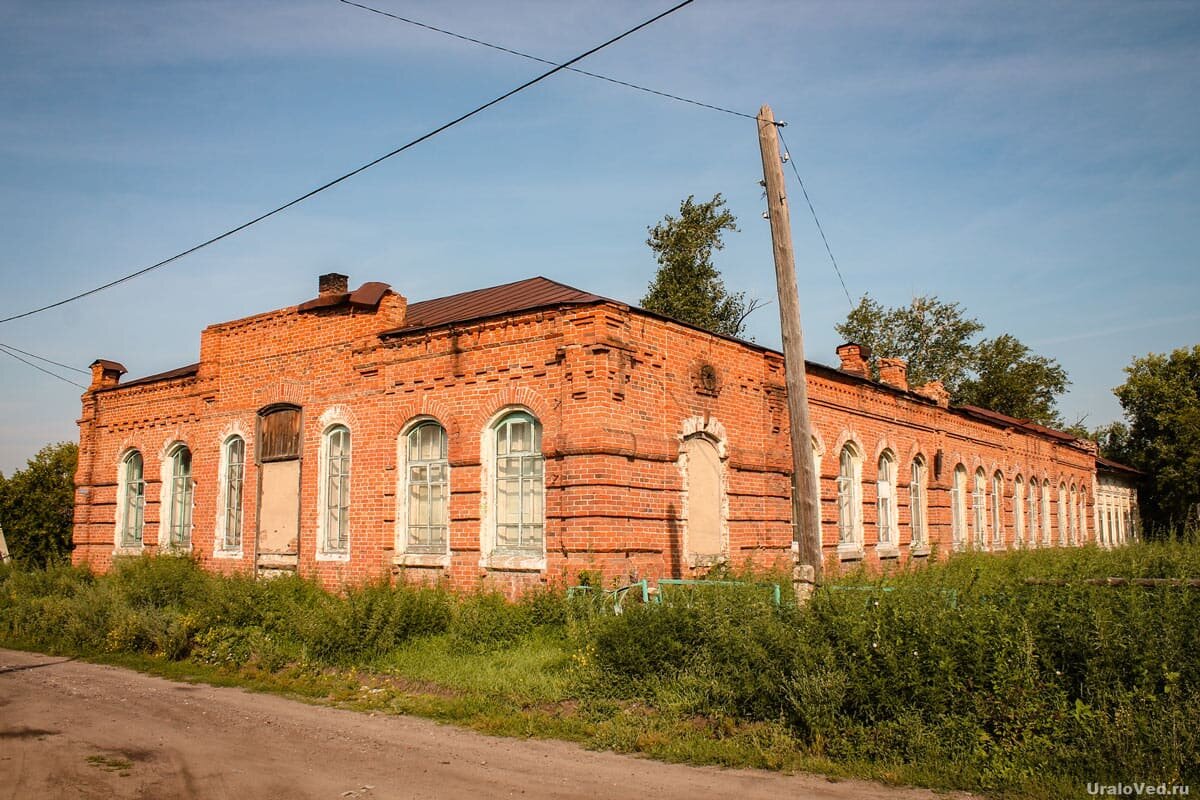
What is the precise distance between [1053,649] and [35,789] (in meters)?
7.72

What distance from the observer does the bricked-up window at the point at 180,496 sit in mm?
18672

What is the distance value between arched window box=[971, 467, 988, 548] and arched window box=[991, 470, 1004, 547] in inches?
21.8

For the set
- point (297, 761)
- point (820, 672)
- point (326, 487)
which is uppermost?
point (326, 487)

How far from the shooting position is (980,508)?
1013 inches

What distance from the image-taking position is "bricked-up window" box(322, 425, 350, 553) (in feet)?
51.0

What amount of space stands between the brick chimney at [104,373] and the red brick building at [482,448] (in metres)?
0.05

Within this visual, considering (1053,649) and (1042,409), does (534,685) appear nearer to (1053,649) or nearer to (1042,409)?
(1053,649)

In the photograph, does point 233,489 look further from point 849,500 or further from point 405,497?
point 849,500

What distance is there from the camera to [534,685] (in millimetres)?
9609

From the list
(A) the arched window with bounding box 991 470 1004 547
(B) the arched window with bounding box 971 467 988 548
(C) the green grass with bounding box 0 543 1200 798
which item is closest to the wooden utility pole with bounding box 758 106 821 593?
(C) the green grass with bounding box 0 543 1200 798

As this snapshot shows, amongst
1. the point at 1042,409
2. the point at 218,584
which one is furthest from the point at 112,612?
the point at 1042,409

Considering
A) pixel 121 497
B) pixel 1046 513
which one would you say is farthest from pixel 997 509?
pixel 121 497

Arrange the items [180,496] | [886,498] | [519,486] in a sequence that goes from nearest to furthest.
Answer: [519,486] → [180,496] → [886,498]

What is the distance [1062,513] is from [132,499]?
1156 inches
